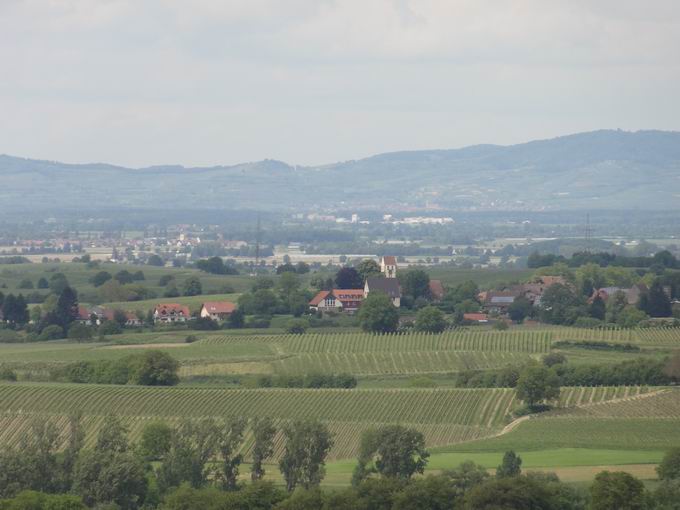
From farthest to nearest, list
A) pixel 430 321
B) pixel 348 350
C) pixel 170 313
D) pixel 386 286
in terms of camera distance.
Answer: pixel 386 286 < pixel 170 313 < pixel 430 321 < pixel 348 350

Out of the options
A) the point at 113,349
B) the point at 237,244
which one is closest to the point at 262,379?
the point at 113,349

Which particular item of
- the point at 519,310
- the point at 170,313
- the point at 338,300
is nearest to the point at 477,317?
the point at 519,310

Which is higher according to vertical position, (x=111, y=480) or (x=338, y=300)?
(x=111, y=480)

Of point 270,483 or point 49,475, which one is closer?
point 270,483

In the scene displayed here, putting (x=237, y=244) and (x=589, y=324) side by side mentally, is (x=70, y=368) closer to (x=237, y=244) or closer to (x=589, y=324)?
(x=589, y=324)

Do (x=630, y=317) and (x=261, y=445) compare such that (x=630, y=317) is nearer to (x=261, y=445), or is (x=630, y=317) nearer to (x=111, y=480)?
(x=261, y=445)

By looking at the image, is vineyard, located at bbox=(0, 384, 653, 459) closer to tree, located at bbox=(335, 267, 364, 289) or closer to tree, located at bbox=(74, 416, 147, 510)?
tree, located at bbox=(74, 416, 147, 510)
